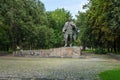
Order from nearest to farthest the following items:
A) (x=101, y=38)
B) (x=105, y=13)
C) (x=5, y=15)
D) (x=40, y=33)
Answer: (x=105, y=13) → (x=5, y=15) → (x=101, y=38) → (x=40, y=33)

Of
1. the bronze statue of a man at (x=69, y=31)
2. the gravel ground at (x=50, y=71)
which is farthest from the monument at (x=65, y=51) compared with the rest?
the gravel ground at (x=50, y=71)

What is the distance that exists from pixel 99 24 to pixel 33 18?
17773mm

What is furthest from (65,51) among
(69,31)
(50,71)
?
(50,71)

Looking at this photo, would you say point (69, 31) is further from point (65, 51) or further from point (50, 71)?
point (50, 71)

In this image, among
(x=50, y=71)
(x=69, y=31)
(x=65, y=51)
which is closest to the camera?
(x=50, y=71)

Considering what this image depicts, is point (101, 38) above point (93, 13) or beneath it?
beneath

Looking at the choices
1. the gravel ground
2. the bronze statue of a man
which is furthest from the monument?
the gravel ground

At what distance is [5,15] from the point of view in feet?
178

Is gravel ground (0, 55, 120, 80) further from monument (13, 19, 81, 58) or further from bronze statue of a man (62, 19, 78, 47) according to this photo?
bronze statue of a man (62, 19, 78, 47)

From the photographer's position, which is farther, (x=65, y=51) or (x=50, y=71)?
(x=65, y=51)

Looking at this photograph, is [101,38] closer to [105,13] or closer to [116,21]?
[105,13]

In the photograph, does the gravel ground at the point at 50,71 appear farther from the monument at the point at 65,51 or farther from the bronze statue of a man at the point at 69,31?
the bronze statue of a man at the point at 69,31

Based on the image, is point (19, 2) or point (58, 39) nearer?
point (19, 2)

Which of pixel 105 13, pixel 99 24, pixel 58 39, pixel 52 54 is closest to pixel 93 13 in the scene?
pixel 99 24
